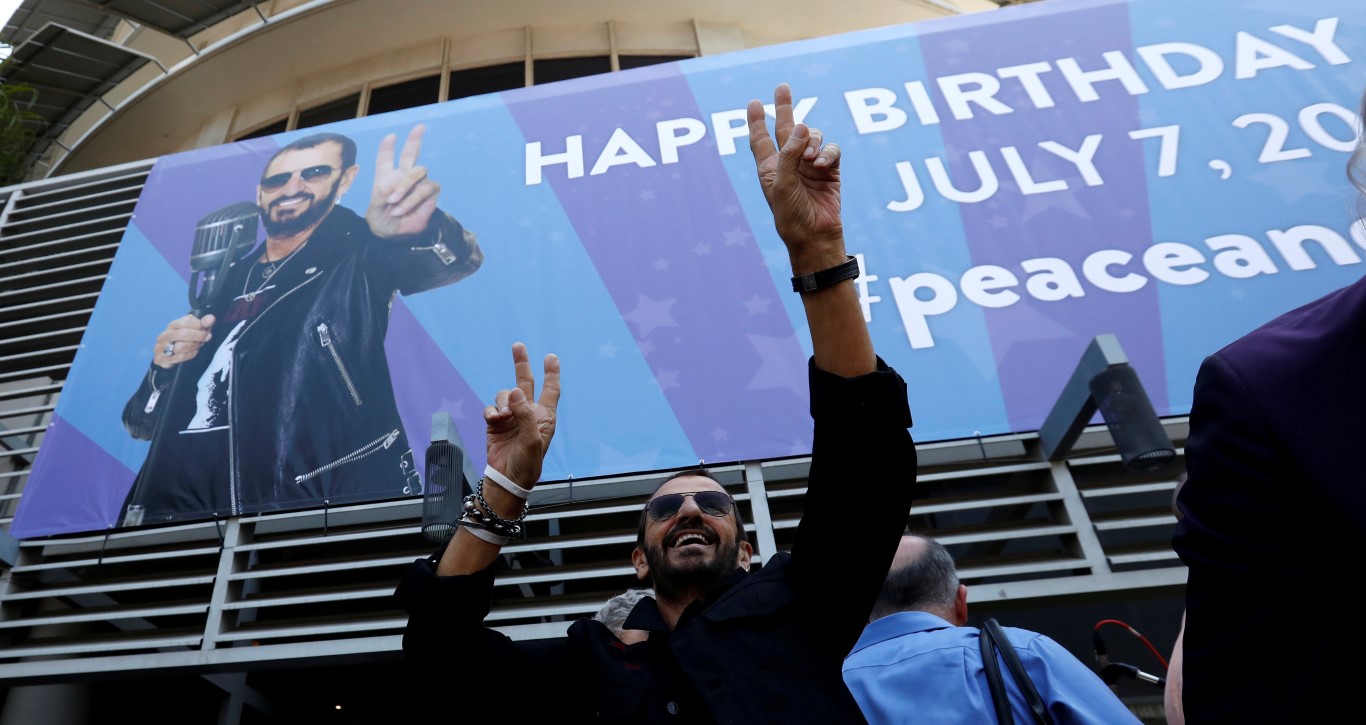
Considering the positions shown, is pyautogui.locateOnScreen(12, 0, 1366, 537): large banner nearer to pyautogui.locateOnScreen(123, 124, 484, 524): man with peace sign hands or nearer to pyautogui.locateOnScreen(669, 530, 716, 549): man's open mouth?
pyautogui.locateOnScreen(123, 124, 484, 524): man with peace sign hands

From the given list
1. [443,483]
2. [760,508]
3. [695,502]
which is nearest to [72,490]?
Answer: [443,483]

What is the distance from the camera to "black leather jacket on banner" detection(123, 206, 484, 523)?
5.32m

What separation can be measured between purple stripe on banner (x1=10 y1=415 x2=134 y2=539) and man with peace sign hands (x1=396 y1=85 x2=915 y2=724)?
4109 millimetres

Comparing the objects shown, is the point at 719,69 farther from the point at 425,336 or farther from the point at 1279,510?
the point at 1279,510

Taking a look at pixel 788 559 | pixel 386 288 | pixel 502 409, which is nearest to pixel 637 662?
pixel 788 559

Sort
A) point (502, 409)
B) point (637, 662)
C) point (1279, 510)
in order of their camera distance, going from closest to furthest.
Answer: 1. point (1279, 510)
2. point (637, 662)
3. point (502, 409)

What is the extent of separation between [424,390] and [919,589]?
3.69 meters

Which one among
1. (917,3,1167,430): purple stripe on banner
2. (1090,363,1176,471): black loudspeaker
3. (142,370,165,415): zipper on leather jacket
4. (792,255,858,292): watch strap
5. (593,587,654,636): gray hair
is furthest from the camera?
(142,370,165,415): zipper on leather jacket

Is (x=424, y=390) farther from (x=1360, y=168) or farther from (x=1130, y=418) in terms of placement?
(x=1360, y=168)

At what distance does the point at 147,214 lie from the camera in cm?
711

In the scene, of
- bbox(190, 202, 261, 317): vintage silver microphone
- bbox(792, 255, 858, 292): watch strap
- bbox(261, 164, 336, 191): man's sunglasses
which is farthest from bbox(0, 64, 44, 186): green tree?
bbox(792, 255, 858, 292): watch strap

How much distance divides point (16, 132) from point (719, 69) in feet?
24.3

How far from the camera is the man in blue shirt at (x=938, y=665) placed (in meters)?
2.05

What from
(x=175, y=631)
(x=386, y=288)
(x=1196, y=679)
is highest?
(x=386, y=288)
